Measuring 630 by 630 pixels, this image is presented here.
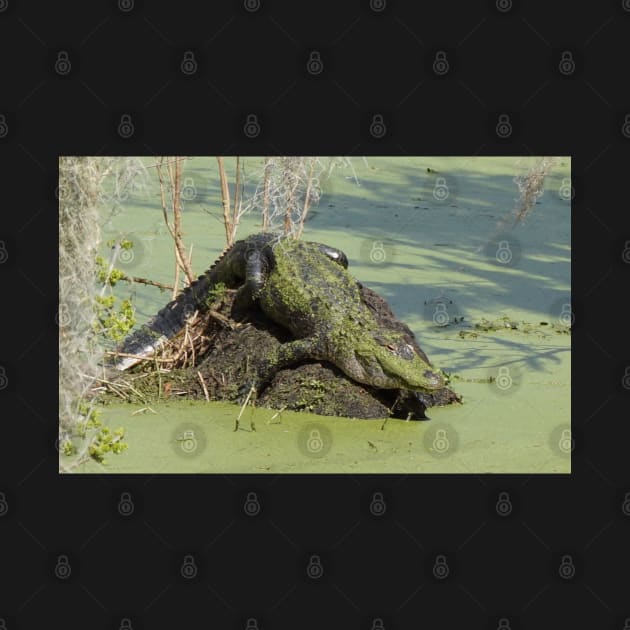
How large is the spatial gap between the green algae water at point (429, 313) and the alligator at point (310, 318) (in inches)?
13.6

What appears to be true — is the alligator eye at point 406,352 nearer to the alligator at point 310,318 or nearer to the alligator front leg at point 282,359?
the alligator at point 310,318

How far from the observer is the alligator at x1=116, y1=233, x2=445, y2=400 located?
7941 millimetres

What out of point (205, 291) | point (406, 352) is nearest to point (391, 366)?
point (406, 352)

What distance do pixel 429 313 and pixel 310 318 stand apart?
2.61 meters

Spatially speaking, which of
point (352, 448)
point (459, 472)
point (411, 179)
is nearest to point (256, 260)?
point (352, 448)

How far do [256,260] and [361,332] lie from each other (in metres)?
1.13

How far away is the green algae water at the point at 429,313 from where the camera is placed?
723 centimetres

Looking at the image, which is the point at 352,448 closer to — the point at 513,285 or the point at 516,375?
the point at 516,375

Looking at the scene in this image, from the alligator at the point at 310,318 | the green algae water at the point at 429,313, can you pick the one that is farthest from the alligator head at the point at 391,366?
the green algae water at the point at 429,313

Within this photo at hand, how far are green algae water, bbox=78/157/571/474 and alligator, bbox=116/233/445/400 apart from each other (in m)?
0.35

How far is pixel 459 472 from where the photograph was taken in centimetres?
694

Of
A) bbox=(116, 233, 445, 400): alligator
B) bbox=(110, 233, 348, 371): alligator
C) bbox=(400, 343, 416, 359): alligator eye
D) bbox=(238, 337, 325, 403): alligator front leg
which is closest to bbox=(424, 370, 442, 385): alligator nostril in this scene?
bbox=(116, 233, 445, 400): alligator

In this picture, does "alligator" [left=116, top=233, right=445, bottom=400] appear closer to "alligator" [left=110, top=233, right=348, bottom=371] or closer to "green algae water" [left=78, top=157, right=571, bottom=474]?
"alligator" [left=110, top=233, right=348, bottom=371]

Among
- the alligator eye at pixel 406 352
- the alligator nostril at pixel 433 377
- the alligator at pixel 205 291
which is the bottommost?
the alligator nostril at pixel 433 377
